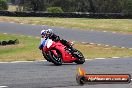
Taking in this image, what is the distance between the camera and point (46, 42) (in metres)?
14.5

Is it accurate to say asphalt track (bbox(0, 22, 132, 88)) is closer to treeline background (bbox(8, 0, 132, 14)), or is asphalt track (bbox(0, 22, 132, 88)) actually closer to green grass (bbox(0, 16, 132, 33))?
green grass (bbox(0, 16, 132, 33))

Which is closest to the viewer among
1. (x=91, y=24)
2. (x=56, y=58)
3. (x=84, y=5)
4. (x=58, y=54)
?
(x=56, y=58)

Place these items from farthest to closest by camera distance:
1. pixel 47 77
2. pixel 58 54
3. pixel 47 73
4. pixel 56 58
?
1. pixel 58 54
2. pixel 56 58
3. pixel 47 73
4. pixel 47 77

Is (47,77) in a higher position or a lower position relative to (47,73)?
higher

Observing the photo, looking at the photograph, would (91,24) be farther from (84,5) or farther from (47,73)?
(84,5)

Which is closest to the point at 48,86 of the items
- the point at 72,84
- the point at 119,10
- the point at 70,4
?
the point at 72,84

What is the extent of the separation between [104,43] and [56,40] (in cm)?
1223

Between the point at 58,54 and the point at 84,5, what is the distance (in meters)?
71.4

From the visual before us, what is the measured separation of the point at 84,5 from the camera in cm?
8538

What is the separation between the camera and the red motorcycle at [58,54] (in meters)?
14.2

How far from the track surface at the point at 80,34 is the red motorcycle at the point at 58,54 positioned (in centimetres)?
1104

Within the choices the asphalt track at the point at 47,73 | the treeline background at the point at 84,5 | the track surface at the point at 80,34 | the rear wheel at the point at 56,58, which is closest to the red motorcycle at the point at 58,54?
the rear wheel at the point at 56,58

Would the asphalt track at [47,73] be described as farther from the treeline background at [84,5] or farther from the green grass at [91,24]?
the treeline background at [84,5]

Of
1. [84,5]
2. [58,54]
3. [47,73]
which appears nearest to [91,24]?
[58,54]
